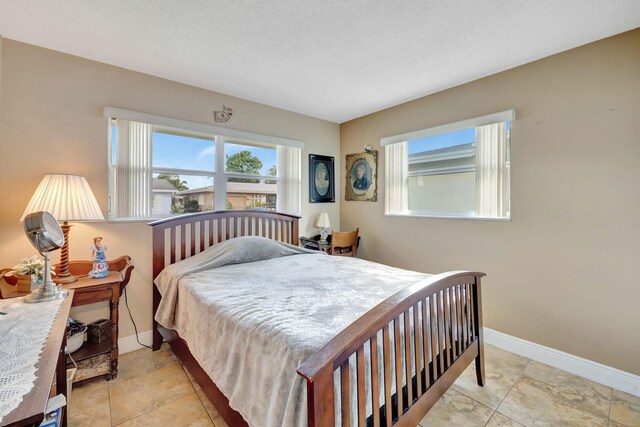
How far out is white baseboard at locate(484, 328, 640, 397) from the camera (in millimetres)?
1947

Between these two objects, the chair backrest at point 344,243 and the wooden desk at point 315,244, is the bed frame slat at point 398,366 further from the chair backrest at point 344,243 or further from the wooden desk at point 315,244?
the wooden desk at point 315,244

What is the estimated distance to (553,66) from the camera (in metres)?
2.25

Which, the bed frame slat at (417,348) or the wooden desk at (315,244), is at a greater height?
the wooden desk at (315,244)

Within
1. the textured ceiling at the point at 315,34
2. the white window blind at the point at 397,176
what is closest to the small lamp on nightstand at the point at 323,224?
the white window blind at the point at 397,176

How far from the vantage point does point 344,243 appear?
11.7ft

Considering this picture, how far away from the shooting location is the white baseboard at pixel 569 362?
195 cm

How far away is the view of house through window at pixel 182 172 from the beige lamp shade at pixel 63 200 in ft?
1.45

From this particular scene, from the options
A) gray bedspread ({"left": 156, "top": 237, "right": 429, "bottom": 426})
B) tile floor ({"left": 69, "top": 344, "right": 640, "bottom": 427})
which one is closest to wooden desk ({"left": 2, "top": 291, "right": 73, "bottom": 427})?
gray bedspread ({"left": 156, "top": 237, "right": 429, "bottom": 426})

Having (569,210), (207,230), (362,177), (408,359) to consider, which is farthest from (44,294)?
(569,210)

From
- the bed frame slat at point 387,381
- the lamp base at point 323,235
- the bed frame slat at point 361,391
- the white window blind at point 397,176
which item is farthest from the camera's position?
the lamp base at point 323,235

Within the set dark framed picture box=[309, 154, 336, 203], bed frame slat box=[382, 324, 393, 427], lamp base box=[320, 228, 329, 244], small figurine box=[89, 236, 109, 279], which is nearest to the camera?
bed frame slat box=[382, 324, 393, 427]

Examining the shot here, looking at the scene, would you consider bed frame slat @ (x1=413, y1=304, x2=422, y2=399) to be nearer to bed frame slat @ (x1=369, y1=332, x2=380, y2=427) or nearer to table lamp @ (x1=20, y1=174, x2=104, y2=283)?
bed frame slat @ (x1=369, y1=332, x2=380, y2=427)

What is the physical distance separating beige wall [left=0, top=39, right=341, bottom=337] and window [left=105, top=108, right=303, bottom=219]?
0.10 meters

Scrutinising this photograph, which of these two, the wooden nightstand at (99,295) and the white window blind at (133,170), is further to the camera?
the white window blind at (133,170)
